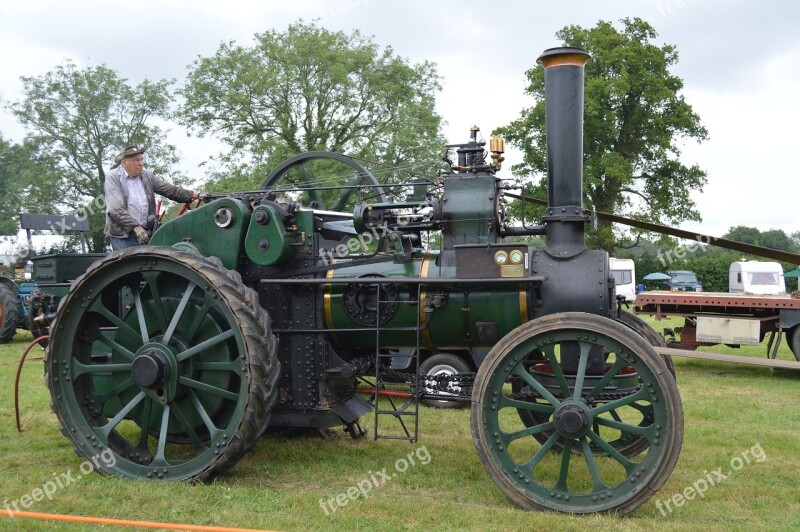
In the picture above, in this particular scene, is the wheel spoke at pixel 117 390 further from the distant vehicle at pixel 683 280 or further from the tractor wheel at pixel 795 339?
the distant vehicle at pixel 683 280

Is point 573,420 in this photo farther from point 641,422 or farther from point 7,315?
point 7,315

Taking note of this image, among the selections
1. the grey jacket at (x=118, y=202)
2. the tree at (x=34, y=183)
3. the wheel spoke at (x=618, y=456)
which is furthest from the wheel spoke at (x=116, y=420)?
the tree at (x=34, y=183)

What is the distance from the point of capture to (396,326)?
512 centimetres

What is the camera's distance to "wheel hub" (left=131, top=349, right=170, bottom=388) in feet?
15.5

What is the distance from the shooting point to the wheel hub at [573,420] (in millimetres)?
4156

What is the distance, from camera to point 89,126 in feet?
106

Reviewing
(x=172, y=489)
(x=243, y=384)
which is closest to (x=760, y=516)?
(x=243, y=384)

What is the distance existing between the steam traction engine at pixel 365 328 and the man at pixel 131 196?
506 mm

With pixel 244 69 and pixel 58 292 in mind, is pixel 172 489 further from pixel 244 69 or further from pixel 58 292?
pixel 244 69

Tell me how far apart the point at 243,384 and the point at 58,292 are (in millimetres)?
9835

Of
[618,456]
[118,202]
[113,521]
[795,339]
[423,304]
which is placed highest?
[118,202]

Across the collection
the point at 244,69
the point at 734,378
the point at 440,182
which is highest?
the point at 244,69

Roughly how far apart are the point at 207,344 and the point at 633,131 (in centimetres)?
2580

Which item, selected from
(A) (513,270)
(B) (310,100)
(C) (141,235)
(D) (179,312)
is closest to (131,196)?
(C) (141,235)
